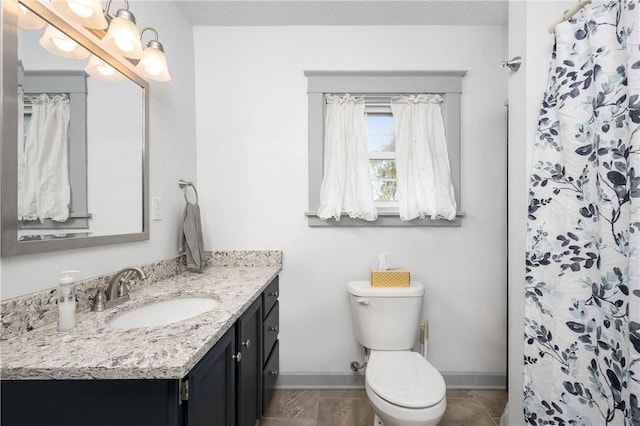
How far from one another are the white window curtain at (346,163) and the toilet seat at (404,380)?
83 centimetres

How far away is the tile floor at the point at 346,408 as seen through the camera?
66.9 inches

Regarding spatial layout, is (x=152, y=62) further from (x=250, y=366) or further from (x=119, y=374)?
(x=250, y=366)

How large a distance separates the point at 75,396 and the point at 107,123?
3.41 feet

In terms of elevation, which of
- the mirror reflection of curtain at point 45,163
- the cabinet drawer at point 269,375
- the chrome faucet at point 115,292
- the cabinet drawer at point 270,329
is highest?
the mirror reflection of curtain at point 45,163

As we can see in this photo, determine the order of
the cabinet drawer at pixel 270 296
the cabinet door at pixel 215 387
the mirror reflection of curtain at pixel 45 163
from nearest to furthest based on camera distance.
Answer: the cabinet door at pixel 215 387 < the mirror reflection of curtain at pixel 45 163 < the cabinet drawer at pixel 270 296

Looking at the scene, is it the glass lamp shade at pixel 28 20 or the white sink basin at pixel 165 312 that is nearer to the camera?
the glass lamp shade at pixel 28 20

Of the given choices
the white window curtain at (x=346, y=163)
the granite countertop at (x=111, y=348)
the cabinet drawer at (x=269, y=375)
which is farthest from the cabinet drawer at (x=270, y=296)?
the white window curtain at (x=346, y=163)

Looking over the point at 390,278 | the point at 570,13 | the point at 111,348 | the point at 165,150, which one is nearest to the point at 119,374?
the point at 111,348

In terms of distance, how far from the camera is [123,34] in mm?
1145

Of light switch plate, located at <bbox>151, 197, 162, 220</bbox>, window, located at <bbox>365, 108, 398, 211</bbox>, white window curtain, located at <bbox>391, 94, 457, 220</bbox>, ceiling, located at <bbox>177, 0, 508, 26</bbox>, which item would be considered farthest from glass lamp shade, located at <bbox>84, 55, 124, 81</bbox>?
white window curtain, located at <bbox>391, 94, 457, 220</bbox>

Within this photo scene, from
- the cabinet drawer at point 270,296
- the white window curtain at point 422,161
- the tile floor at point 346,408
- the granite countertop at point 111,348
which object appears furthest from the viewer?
the white window curtain at point 422,161

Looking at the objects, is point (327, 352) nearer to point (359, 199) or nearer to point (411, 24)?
point (359, 199)

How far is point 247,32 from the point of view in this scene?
2.02m

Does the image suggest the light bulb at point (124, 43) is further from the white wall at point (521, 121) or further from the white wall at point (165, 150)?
the white wall at point (521, 121)
